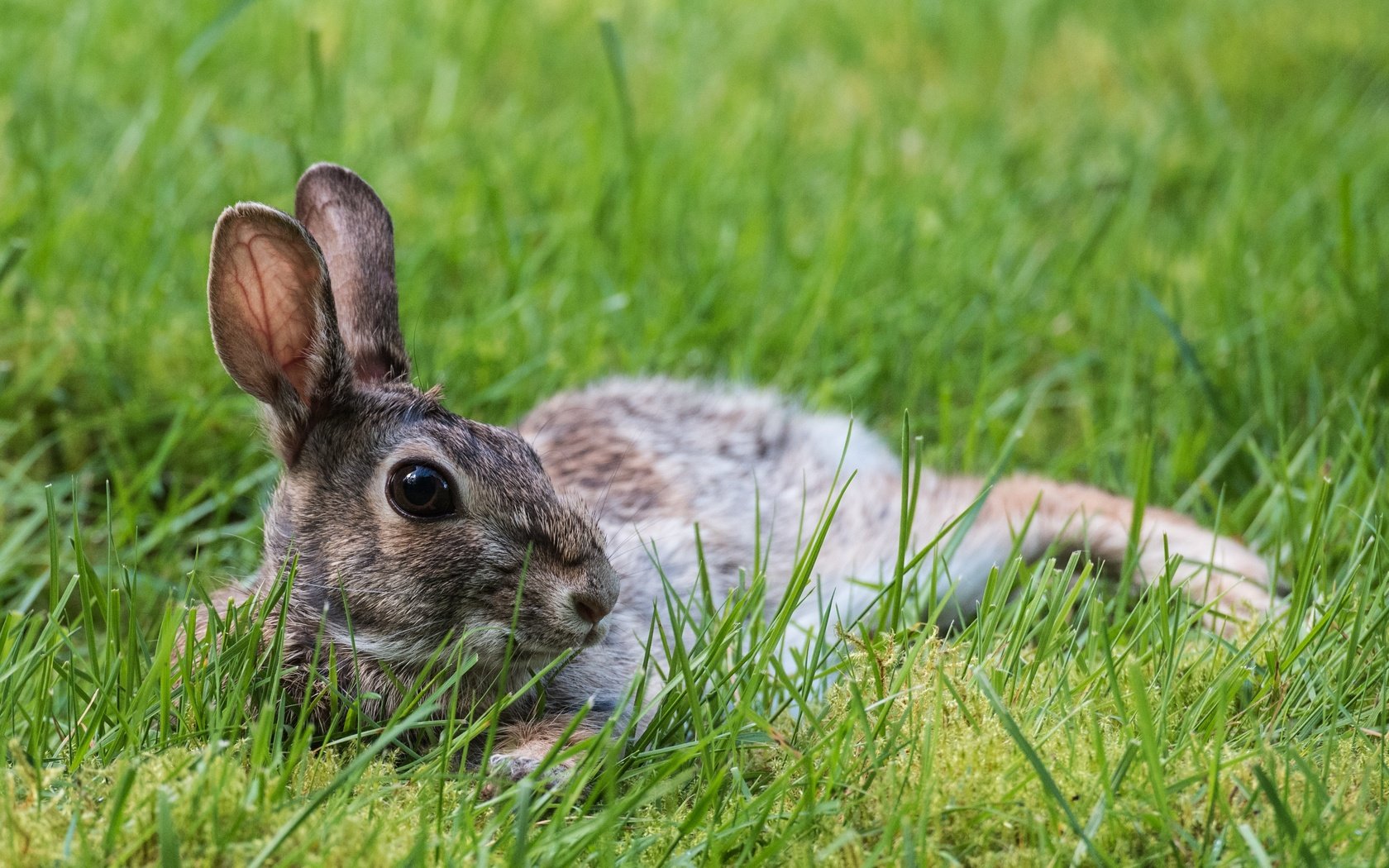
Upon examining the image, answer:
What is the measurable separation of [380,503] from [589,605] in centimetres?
45

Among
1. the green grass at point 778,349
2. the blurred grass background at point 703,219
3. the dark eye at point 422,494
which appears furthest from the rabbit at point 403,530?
the blurred grass background at point 703,219

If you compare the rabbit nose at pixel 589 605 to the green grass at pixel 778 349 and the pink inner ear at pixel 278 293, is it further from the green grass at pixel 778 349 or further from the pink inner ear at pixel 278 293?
the pink inner ear at pixel 278 293

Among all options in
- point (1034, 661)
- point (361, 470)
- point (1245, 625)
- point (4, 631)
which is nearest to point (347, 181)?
point (361, 470)

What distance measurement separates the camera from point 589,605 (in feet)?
8.52

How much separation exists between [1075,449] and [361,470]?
7.68 feet

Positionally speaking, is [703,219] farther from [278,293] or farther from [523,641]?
[523,641]

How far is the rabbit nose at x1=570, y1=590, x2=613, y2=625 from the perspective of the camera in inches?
102

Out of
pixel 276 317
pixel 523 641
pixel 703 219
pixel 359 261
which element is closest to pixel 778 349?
pixel 703 219

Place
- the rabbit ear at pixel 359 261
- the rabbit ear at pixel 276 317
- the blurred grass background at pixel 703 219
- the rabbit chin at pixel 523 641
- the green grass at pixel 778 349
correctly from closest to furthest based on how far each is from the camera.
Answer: the green grass at pixel 778 349, the rabbit chin at pixel 523 641, the rabbit ear at pixel 276 317, the rabbit ear at pixel 359 261, the blurred grass background at pixel 703 219

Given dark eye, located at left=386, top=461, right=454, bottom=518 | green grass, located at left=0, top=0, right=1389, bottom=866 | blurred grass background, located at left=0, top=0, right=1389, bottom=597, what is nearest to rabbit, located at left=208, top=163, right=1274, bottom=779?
dark eye, located at left=386, top=461, right=454, bottom=518

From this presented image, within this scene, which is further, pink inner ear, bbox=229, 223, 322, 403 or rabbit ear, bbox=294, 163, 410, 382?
rabbit ear, bbox=294, 163, 410, 382

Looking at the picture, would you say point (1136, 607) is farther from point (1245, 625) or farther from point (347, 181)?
point (347, 181)

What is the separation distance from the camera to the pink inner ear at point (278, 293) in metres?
2.75

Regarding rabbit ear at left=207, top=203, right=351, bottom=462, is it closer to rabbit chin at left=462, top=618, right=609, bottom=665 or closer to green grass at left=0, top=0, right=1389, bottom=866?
green grass at left=0, top=0, right=1389, bottom=866
